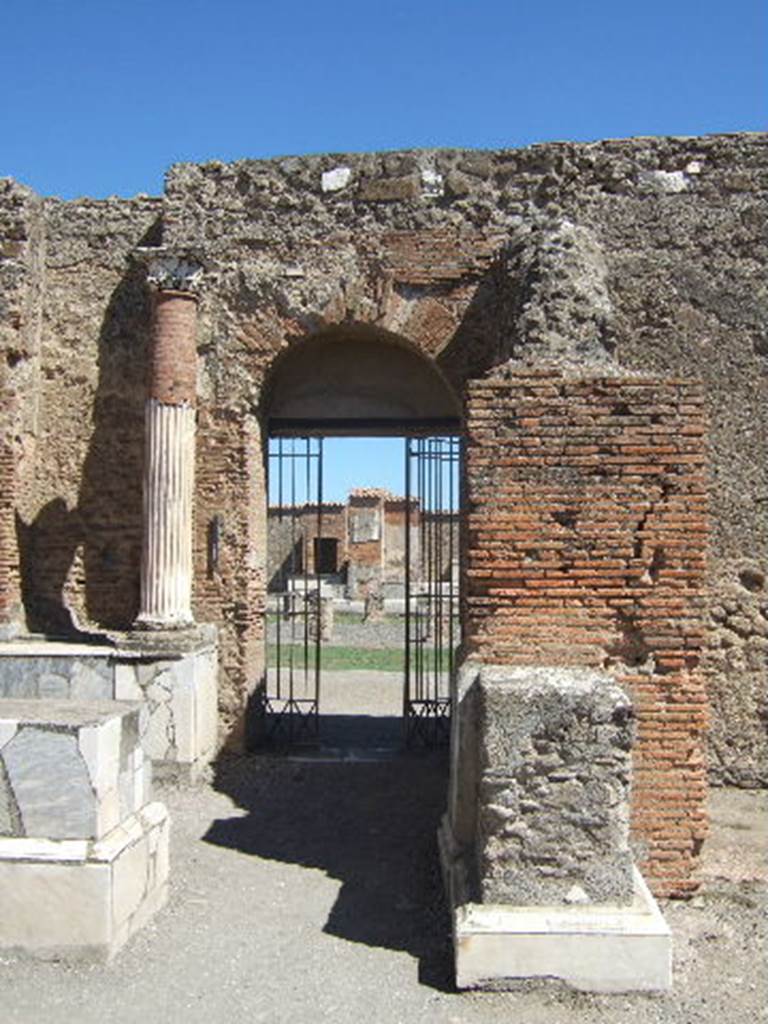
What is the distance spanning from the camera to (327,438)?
9.34 m

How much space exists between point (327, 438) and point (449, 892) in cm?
521

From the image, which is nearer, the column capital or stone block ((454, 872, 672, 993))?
stone block ((454, 872, 672, 993))

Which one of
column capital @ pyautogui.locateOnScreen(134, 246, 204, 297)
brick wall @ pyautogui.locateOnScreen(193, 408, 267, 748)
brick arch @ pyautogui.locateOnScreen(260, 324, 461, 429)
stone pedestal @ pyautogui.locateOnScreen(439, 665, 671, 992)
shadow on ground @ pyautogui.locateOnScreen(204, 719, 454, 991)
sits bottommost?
shadow on ground @ pyautogui.locateOnScreen(204, 719, 454, 991)

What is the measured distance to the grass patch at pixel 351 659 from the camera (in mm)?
15117

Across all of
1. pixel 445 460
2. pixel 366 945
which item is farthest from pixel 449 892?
pixel 445 460

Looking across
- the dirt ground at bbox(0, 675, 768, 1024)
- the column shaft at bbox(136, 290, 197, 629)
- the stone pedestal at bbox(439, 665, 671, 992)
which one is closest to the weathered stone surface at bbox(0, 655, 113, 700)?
the column shaft at bbox(136, 290, 197, 629)

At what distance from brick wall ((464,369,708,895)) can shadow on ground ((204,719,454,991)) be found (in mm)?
1281

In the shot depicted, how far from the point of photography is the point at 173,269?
26.9ft

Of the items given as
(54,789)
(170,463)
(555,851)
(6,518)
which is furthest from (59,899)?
(6,518)

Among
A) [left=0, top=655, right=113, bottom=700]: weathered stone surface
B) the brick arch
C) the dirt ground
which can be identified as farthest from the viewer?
the brick arch

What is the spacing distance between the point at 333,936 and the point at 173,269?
542cm

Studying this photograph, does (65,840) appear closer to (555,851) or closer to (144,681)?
(555,851)

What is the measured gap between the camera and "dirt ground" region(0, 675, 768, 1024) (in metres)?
3.94

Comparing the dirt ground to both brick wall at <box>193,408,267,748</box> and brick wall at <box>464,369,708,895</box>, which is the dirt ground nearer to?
brick wall at <box>464,369,708,895</box>
